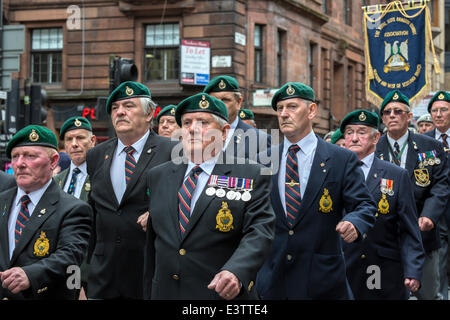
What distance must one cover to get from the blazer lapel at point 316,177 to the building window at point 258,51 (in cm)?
2256

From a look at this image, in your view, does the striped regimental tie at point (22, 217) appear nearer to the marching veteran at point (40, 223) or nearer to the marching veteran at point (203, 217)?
the marching veteran at point (40, 223)

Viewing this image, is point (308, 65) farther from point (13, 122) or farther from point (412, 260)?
point (412, 260)

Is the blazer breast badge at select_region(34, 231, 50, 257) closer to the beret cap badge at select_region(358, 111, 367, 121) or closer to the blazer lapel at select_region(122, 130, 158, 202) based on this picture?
the blazer lapel at select_region(122, 130, 158, 202)

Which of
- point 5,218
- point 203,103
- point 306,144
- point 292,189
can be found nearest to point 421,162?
point 306,144

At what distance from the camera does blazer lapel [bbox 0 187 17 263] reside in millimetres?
5289

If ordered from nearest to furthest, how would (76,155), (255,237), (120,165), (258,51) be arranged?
(255,237) < (120,165) < (76,155) < (258,51)

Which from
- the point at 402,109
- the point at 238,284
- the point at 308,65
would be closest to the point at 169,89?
the point at 308,65

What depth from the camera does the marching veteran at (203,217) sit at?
4875mm

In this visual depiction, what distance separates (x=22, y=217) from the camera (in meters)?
5.38

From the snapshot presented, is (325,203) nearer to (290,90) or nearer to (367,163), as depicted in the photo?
(290,90)

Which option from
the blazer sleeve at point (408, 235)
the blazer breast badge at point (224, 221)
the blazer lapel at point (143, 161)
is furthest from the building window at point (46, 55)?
the blazer breast badge at point (224, 221)

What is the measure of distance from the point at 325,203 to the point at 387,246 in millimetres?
1647

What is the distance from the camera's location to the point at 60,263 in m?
5.10

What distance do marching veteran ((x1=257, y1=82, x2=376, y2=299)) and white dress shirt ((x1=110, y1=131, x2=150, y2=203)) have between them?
137 centimetres
